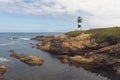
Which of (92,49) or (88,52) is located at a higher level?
(92,49)

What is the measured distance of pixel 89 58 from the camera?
57.2 metres

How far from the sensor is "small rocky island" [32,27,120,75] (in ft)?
171

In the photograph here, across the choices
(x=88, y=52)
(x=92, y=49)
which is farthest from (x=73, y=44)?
(x=88, y=52)

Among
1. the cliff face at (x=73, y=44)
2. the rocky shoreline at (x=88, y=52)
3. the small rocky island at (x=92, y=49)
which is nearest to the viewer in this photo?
the rocky shoreline at (x=88, y=52)

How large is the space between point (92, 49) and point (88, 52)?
2.59m

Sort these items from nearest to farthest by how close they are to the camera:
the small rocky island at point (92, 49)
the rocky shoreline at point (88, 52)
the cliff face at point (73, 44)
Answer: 1. the rocky shoreline at point (88, 52)
2. the small rocky island at point (92, 49)
3. the cliff face at point (73, 44)

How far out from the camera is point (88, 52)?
62344 mm

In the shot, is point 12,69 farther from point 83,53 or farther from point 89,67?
point 83,53

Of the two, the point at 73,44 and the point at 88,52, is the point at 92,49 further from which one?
the point at 73,44

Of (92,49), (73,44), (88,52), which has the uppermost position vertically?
(73,44)

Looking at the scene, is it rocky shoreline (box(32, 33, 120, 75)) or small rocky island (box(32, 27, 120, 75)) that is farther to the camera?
small rocky island (box(32, 27, 120, 75))

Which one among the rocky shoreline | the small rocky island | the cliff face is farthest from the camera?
the cliff face

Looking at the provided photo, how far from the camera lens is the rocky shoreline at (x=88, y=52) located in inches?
2032

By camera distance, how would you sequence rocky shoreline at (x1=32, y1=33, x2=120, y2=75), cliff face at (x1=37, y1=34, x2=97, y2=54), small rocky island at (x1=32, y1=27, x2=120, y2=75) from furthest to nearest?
cliff face at (x1=37, y1=34, x2=97, y2=54), small rocky island at (x1=32, y1=27, x2=120, y2=75), rocky shoreline at (x1=32, y1=33, x2=120, y2=75)
